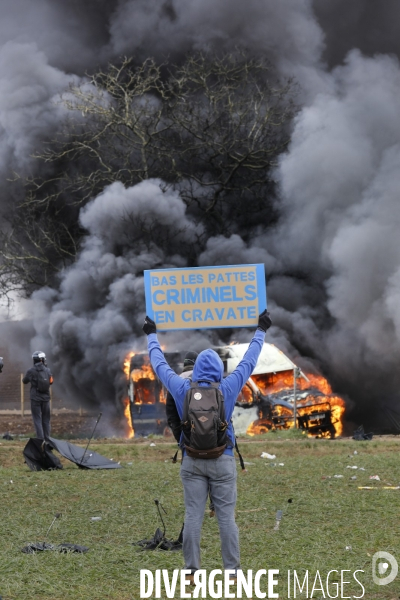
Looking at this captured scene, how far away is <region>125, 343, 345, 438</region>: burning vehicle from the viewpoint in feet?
73.7

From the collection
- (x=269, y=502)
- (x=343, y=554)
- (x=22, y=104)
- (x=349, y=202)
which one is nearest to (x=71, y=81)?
(x=22, y=104)

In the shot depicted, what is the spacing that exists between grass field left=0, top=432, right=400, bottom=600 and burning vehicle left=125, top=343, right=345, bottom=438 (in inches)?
287

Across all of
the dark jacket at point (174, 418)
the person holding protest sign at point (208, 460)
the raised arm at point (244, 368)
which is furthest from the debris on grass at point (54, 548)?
the raised arm at point (244, 368)

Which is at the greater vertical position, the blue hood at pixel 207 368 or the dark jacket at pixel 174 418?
the blue hood at pixel 207 368

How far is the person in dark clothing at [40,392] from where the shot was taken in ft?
48.9

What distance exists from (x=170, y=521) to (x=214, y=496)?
3.27 m

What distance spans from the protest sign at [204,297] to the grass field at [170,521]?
80.7 inches

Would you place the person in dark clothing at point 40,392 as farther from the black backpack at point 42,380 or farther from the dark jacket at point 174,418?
the dark jacket at point 174,418

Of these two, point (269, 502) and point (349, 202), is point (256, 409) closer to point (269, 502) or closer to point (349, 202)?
point (349, 202)

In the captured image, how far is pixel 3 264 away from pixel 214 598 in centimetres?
2775

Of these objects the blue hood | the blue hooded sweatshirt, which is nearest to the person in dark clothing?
the blue hooded sweatshirt

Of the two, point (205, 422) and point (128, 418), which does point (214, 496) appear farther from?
point (128, 418)

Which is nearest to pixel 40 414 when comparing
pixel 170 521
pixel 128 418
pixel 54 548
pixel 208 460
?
pixel 170 521

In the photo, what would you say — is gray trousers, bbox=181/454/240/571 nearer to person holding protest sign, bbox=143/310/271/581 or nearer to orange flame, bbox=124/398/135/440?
person holding protest sign, bbox=143/310/271/581
